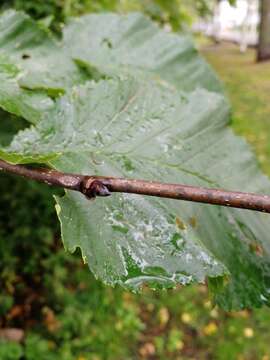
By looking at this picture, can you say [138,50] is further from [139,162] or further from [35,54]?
[139,162]

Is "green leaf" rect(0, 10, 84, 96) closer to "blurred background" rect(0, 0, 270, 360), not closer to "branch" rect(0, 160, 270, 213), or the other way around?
"branch" rect(0, 160, 270, 213)

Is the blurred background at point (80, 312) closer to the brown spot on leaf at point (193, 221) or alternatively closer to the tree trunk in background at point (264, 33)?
the brown spot on leaf at point (193, 221)

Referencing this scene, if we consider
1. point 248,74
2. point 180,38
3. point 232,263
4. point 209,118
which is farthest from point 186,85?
point 248,74

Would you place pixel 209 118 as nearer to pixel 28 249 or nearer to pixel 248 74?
pixel 28 249

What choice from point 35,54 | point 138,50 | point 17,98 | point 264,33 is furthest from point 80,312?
point 264,33

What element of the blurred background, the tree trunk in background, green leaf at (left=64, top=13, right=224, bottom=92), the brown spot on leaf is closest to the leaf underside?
the brown spot on leaf
